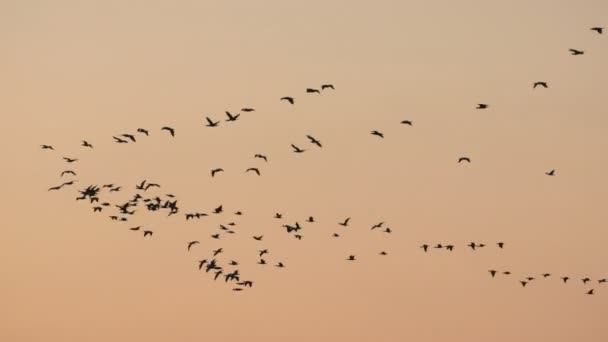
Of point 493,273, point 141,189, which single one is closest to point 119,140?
point 141,189

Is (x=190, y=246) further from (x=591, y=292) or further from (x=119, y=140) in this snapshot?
(x=591, y=292)

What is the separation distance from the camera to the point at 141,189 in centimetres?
11506

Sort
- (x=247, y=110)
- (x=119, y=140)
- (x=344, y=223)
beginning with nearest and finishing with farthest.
Answer: 1. (x=247, y=110)
2. (x=119, y=140)
3. (x=344, y=223)

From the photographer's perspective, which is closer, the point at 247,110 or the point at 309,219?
the point at 247,110

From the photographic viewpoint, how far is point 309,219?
114 metres

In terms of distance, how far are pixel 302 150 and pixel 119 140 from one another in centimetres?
1364

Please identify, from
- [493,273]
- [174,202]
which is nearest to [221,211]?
[174,202]

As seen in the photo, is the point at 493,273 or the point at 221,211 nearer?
the point at 221,211

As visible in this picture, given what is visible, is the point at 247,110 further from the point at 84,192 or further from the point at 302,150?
the point at 84,192

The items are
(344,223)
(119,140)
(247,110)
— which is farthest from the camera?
(344,223)

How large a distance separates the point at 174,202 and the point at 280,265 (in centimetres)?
980

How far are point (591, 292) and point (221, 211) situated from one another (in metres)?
30.9

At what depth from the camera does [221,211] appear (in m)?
114

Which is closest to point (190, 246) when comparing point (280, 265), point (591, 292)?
point (280, 265)
